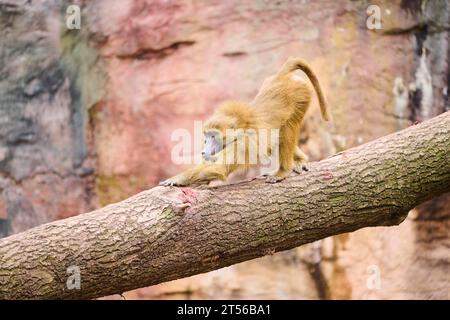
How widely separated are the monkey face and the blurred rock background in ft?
9.37

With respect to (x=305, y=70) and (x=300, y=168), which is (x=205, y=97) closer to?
(x=305, y=70)

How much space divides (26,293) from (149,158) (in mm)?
3910

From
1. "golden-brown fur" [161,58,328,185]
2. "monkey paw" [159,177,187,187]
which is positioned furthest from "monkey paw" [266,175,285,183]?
"monkey paw" [159,177,187,187]

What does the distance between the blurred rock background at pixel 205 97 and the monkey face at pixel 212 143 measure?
286 centimetres

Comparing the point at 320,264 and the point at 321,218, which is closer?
the point at 321,218

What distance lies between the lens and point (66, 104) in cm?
798

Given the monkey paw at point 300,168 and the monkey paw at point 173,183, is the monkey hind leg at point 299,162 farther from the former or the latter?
the monkey paw at point 173,183

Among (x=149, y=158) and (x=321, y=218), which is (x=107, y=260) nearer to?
(x=321, y=218)

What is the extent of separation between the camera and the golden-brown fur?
15.7 ft

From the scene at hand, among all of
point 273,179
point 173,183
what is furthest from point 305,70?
point 173,183

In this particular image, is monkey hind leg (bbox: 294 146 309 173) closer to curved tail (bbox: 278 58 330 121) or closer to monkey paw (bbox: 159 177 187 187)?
curved tail (bbox: 278 58 330 121)

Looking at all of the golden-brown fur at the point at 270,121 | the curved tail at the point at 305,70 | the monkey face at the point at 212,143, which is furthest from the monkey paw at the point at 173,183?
the curved tail at the point at 305,70

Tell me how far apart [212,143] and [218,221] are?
0.66m

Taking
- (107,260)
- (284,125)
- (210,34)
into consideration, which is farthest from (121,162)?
(107,260)
